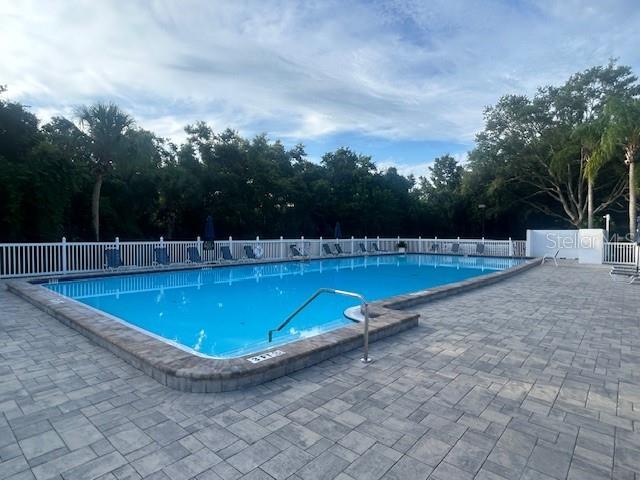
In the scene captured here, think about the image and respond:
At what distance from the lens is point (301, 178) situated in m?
22.9

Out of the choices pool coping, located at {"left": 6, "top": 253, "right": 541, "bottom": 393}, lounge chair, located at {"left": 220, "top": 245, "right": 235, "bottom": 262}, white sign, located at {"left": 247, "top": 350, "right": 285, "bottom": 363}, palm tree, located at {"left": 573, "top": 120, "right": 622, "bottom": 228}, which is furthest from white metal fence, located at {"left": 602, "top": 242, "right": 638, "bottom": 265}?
white sign, located at {"left": 247, "top": 350, "right": 285, "bottom": 363}

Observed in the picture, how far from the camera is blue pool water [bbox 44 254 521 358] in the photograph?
18.0ft

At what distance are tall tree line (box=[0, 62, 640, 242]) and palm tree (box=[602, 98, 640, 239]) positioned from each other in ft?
0.14

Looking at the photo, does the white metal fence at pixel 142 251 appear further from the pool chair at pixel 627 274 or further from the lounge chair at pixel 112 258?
the pool chair at pixel 627 274

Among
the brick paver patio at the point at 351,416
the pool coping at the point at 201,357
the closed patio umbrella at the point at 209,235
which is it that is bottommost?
the brick paver patio at the point at 351,416

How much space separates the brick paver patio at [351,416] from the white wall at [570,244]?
12.4 meters

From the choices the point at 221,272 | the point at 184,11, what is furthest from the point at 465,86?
the point at 221,272

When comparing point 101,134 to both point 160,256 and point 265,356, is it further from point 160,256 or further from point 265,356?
point 265,356

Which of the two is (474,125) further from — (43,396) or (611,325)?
(43,396)

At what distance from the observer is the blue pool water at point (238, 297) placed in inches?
215

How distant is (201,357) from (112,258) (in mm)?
8716

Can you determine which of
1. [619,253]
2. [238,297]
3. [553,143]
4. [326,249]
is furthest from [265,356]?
[553,143]

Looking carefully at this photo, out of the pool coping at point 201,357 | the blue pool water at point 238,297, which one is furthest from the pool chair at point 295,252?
the pool coping at point 201,357

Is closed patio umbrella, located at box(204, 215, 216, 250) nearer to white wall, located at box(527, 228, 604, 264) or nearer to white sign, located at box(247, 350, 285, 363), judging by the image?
white sign, located at box(247, 350, 285, 363)
